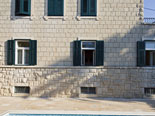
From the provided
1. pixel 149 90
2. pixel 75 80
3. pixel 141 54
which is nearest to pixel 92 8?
pixel 141 54

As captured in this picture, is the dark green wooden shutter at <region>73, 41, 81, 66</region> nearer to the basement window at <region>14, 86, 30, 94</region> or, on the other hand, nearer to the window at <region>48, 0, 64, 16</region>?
the window at <region>48, 0, 64, 16</region>

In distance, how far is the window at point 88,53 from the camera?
872cm

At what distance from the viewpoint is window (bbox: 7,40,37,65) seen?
28.8ft

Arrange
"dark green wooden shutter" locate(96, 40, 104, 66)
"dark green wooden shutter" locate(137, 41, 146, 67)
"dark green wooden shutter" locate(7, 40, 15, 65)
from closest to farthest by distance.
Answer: "dark green wooden shutter" locate(137, 41, 146, 67) < "dark green wooden shutter" locate(96, 40, 104, 66) < "dark green wooden shutter" locate(7, 40, 15, 65)

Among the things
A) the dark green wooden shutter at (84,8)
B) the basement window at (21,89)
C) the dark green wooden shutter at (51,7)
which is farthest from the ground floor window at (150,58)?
the basement window at (21,89)

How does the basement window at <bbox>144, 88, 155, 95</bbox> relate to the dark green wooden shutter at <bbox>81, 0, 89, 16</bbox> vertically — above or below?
below

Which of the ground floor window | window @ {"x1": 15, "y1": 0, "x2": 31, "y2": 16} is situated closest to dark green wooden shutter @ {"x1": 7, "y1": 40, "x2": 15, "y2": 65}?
window @ {"x1": 15, "y1": 0, "x2": 31, "y2": 16}

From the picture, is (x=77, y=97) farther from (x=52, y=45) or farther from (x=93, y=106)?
(x=52, y=45)

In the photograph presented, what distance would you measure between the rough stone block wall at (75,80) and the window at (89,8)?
3091mm

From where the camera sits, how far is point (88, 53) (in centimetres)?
904

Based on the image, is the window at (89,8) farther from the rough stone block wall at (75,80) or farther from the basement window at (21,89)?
the basement window at (21,89)

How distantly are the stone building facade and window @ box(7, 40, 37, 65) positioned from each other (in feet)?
0.26

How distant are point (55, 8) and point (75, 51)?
2.70 metres

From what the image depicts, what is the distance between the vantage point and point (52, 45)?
8.88 m
